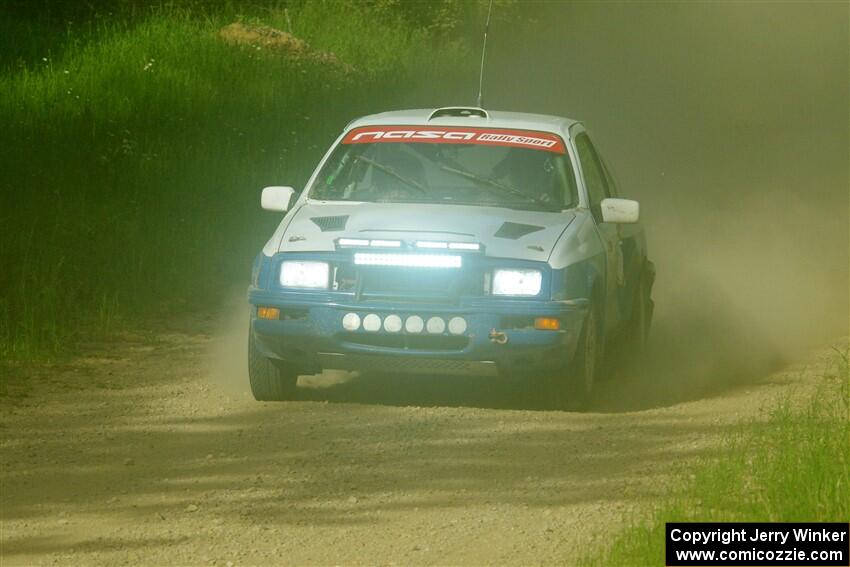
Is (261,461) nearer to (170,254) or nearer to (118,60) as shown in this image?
(170,254)

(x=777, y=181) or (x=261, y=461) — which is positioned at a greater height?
(x=261, y=461)

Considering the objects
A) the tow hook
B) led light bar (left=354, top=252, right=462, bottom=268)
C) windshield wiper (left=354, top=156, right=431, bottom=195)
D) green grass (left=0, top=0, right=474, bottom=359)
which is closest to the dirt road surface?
the tow hook

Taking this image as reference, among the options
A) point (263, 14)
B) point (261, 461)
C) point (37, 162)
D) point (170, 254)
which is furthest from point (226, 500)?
point (263, 14)

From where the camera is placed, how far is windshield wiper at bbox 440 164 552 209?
34.1 ft

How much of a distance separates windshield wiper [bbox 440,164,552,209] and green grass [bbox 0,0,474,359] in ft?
9.35

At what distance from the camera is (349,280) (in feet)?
31.2

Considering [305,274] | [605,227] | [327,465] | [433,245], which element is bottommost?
[327,465]

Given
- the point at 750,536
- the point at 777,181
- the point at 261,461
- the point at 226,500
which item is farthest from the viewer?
the point at 777,181

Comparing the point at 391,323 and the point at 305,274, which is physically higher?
the point at 305,274

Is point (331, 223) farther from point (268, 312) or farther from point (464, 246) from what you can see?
point (464, 246)

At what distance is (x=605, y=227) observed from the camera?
420 inches

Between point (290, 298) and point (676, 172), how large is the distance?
1714 cm

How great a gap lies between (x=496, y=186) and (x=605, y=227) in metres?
0.70

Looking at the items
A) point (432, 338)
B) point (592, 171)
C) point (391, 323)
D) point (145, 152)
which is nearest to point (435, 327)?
point (432, 338)
